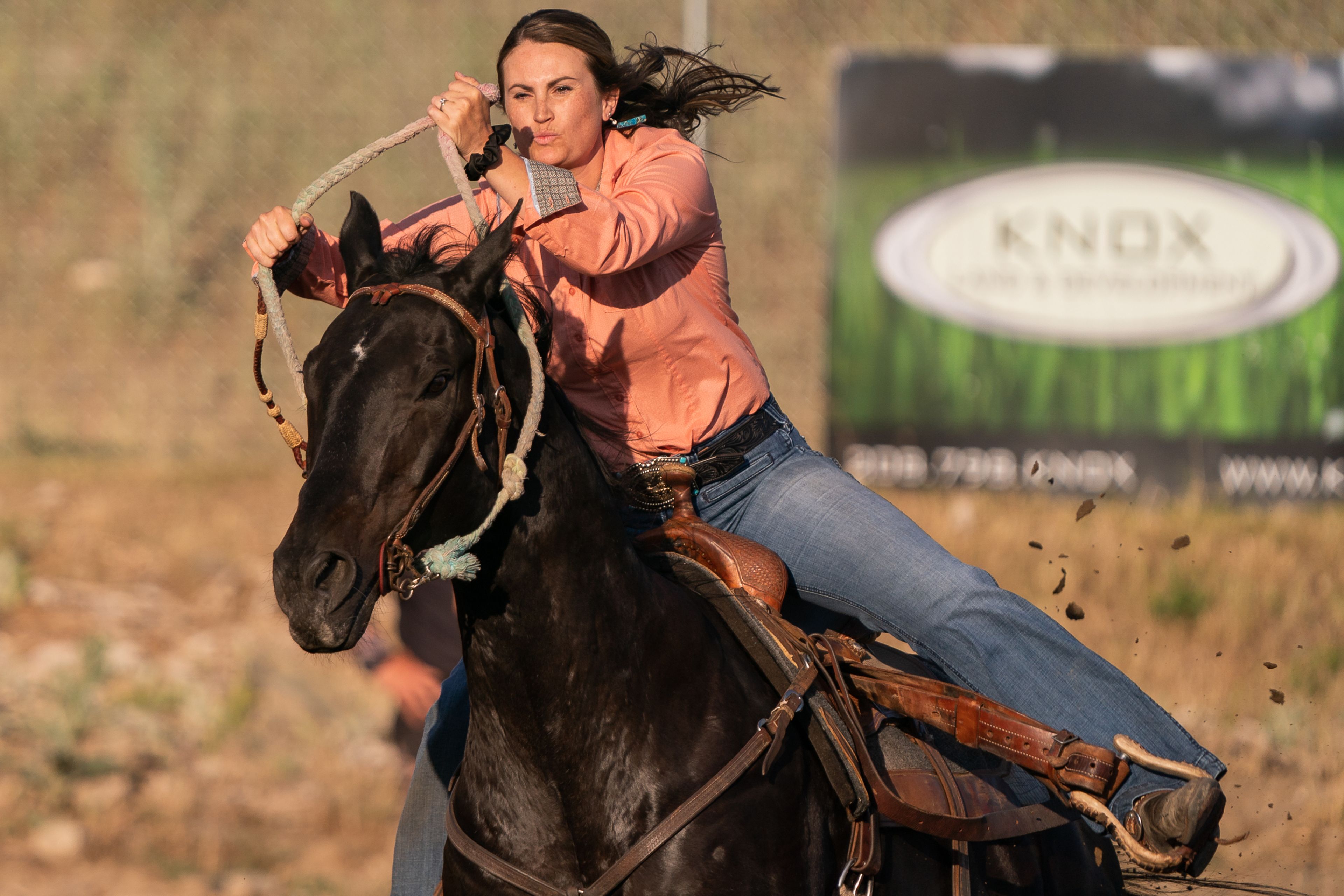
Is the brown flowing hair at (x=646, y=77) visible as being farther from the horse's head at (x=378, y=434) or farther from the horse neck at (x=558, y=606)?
the horse neck at (x=558, y=606)

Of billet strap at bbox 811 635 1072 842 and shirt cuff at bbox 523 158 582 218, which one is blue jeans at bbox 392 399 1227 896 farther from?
shirt cuff at bbox 523 158 582 218

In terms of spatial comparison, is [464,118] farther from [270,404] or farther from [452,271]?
[270,404]

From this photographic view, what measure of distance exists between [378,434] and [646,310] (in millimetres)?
931

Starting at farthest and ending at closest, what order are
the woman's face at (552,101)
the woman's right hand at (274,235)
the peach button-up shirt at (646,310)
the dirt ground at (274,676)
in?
the dirt ground at (274,676) < the woman's face at (552,101) < the peach button-up shirt at (646,310) < the woman's right hand at (274,235)

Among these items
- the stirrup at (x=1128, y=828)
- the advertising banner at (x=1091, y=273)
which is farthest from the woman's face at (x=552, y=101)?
the advertising banner at (x=1091, y=273)

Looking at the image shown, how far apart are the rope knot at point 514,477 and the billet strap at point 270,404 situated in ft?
1.19

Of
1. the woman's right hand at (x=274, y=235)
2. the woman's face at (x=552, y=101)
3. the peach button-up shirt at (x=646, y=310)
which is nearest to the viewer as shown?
the woman's right hand at (x=274, y=235)

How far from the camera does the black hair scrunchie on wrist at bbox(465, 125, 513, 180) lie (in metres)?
2.65

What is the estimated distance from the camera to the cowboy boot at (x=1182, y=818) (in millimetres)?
2881

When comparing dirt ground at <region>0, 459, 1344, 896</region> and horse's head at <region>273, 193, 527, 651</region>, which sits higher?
horse's head at <region>273, 193, 527, 651</region>

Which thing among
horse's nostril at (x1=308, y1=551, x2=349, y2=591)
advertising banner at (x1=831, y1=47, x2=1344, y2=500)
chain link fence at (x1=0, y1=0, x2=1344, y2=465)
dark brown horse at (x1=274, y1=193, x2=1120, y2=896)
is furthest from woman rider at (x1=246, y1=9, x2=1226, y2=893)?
chain link fence at (x1=0, y1=0, x2=1344, y2=465)

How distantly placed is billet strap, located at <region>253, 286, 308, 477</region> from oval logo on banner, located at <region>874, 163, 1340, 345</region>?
6.81 m

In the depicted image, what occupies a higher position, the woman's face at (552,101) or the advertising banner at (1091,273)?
the woman's face at (552,101)

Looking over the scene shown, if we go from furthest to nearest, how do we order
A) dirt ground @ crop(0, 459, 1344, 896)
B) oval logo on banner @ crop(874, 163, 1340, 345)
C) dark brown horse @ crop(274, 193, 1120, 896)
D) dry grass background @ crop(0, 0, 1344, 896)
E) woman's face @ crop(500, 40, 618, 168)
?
oval logo on banner @ crop(874, 163, 1340, 345) < dry grass background @ crop(0, 0, 1344, 896) < dirt ground @ crop(0, 459, 1344, 896) < woman's face @ crop(500, 40, 618, 168) < dark brown horse @ crop(274, 193, 1120, 896)
